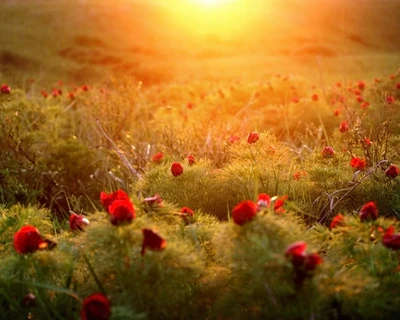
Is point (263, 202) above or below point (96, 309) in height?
above

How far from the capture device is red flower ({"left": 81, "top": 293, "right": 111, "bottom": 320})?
116 centimetres

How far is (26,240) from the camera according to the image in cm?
139

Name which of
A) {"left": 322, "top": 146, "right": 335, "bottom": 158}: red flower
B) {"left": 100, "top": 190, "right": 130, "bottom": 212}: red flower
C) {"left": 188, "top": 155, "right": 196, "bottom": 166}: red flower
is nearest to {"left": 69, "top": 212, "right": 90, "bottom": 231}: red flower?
{"left": 100, "top": 190, "right": 130, "bottom": 212}: red flower

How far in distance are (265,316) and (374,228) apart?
0.38 metres

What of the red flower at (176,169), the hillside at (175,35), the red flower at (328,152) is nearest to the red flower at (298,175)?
the red flower at (328,152)

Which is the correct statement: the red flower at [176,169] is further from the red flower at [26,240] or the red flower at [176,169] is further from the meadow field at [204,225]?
the red flower at [26,240]

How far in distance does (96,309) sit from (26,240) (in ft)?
1.15

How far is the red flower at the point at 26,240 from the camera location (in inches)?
54.5

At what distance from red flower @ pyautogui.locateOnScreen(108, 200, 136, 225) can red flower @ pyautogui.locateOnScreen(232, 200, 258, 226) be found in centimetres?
27

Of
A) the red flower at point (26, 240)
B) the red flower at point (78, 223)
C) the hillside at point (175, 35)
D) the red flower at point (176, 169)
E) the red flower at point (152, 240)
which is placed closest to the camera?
the red flower at point (152, 240)

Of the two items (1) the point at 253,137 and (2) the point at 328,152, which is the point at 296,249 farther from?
(2) the point at 328,152

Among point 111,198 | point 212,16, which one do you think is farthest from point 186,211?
point 212,16

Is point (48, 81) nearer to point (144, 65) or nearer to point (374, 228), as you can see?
point (144, 65)

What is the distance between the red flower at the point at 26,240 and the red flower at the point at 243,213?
56 centimetres
